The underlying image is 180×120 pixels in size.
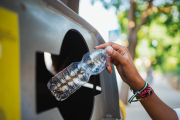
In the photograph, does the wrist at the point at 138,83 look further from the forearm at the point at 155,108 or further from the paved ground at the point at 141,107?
the paved ground at the point at 141,107

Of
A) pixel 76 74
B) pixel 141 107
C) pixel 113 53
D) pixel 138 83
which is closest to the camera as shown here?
pixel 113 53

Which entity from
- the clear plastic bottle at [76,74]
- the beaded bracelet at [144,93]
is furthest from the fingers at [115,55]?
the beaded bracelet at [144,93]

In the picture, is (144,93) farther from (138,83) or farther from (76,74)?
(76,74)

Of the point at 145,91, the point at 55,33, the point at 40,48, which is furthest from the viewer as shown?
the point at 145,91

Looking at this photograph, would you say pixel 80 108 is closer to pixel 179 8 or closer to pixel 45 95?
pixel 45 95

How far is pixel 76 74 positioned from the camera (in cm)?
178

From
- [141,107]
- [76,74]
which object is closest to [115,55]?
[76,74]

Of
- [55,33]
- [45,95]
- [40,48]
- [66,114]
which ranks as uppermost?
[55,33]

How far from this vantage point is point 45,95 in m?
1.62

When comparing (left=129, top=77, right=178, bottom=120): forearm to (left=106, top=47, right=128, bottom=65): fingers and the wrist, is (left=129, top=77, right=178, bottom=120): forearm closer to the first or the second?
the wrist

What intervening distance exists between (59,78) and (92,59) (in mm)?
561

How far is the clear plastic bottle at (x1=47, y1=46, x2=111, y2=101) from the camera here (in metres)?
1.54

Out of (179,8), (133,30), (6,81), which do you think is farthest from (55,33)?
(179,8)

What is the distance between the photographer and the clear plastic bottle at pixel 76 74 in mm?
1544
